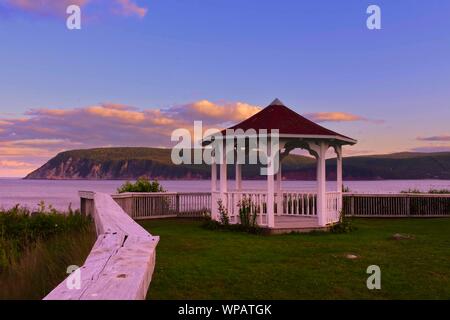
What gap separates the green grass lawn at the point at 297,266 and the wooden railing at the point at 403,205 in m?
7.66

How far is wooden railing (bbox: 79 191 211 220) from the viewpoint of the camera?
2197 centimetres

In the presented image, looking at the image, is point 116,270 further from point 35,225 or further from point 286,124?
point 286,124

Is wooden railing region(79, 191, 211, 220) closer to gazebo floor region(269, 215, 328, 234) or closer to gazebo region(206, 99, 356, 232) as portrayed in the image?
gazebo region(206, 99, 356, 232)

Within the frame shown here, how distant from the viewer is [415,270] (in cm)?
984

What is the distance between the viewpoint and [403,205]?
2438cm

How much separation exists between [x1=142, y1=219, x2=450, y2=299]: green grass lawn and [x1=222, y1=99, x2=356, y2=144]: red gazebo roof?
3.29 meters

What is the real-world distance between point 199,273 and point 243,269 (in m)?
0.96

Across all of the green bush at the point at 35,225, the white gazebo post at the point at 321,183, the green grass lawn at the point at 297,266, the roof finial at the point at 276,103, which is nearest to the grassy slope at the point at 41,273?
the green grass lawn at the point at 297,266


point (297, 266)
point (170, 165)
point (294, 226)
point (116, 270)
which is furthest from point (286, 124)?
point (170, 165)

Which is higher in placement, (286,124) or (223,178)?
(286,124)

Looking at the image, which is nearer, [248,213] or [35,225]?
[35,225]

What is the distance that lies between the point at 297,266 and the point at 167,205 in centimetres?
1375

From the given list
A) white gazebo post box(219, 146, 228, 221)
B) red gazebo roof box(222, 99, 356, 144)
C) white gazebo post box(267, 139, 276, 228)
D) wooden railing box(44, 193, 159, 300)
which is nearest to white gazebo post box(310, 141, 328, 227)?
red gazebo roof box(222, 99, 356, 144)
